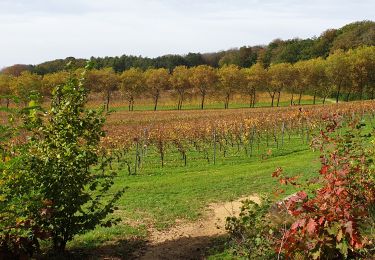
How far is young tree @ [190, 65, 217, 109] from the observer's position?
76.7 m

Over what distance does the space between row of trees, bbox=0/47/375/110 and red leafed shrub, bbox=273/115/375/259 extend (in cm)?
6771

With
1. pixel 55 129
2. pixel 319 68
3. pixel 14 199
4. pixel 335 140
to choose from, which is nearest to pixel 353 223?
pixel 335 140

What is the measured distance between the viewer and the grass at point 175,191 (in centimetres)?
1093

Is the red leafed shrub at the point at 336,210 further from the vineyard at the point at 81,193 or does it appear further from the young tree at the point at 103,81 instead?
the young tree at the point at 103,81

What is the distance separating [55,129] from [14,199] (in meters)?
2.07

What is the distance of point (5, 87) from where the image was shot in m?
73.6

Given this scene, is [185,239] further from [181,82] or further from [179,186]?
[181,82]

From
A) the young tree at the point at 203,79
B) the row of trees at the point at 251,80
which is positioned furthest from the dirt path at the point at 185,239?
the young tree at the point at 203,79

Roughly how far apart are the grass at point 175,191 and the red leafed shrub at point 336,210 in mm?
749

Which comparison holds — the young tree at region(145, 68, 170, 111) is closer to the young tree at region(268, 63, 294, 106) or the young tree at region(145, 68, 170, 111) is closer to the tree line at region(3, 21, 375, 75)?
the young tree at region(268, 63, 294, 106)

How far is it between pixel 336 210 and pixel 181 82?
73343 millimetres

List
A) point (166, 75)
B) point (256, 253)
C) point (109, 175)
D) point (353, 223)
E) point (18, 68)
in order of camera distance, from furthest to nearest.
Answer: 1. point (18, 68)
2. point (166, 75)
3. point (109, 175)
4. point (256, 253)
5. point (353, 223)

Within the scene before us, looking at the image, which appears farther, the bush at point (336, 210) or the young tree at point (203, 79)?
the young tree at point (203, 79)

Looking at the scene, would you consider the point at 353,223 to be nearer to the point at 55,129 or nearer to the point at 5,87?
the point at 55,129
